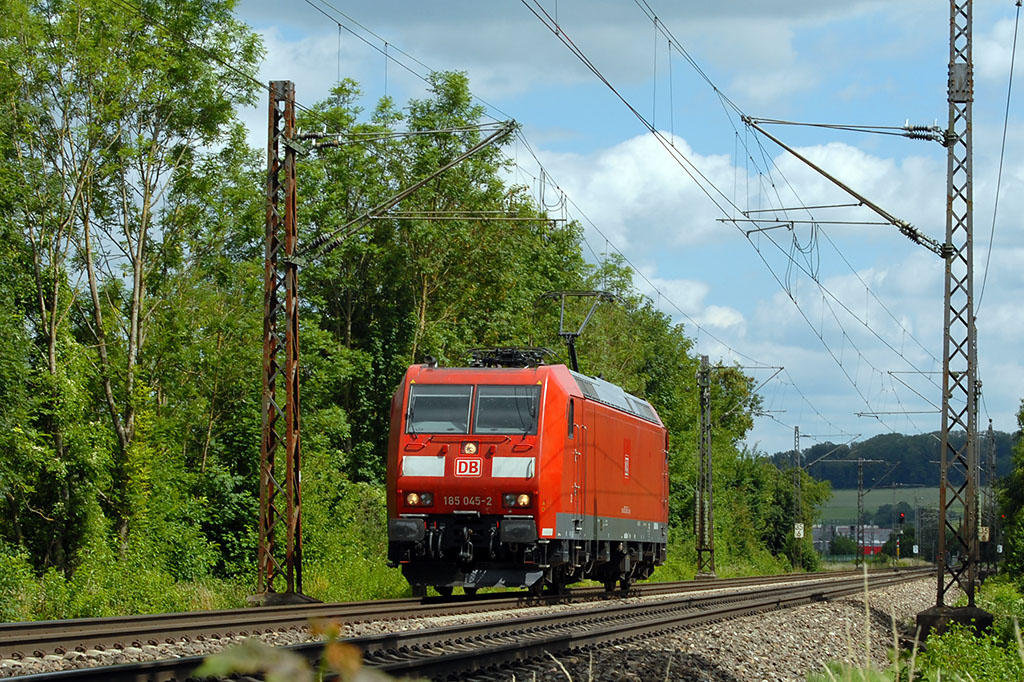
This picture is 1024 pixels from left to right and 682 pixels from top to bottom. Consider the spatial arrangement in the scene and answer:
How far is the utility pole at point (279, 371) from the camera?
1953 centimetres

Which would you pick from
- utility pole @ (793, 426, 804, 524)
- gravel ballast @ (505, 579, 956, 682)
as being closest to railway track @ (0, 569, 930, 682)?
gravel ballast @ (505, 579, 956, 682)

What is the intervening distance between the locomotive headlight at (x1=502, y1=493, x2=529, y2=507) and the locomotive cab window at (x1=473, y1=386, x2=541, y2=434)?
98 centimetres

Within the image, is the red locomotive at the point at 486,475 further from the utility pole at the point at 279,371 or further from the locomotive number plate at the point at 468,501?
the utility pole at the point at 279,371

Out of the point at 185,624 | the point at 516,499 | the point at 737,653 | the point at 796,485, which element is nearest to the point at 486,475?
the point at 516,499

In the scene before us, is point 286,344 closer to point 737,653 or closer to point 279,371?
point 279,371

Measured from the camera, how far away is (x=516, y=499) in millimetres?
18828

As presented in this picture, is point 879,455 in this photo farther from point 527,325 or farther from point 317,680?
point 317,680

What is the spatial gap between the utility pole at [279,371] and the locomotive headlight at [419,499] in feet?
6.15

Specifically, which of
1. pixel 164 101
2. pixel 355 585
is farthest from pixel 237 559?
pixel 164 101

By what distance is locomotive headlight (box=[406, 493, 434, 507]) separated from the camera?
1897 cm

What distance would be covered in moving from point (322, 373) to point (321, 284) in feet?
38.3

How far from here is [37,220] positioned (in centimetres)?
2862

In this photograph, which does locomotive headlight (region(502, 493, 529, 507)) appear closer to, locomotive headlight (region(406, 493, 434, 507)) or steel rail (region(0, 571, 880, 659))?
locomotive headlight (region(406, 493, 434, 507))

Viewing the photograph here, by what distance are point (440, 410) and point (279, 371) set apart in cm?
279
